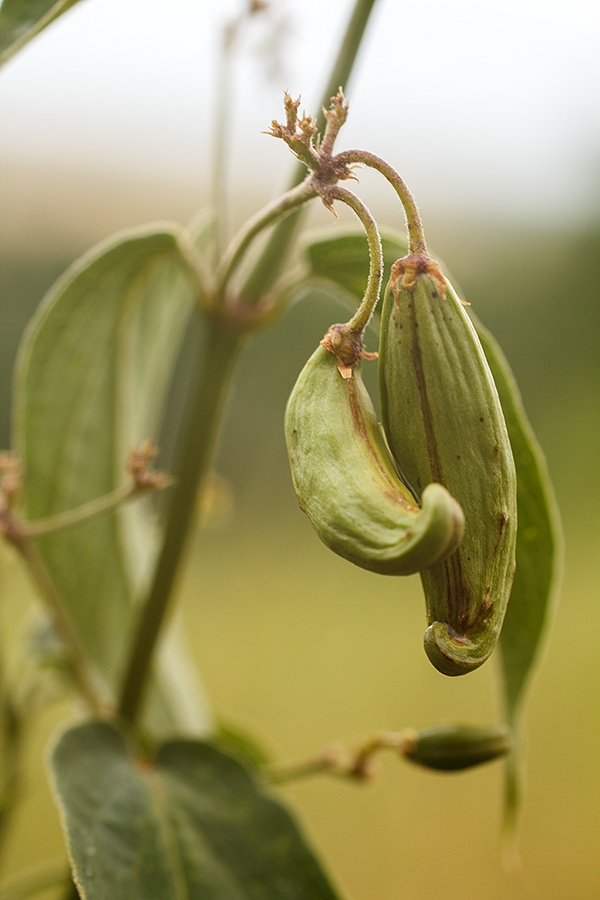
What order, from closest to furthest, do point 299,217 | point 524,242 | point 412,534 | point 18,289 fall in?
1. point 412,534
2. point 299,217
3. point 18,289
4. point 524,242

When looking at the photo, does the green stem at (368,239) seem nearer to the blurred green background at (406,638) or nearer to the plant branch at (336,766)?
the plant branch at (336,766)

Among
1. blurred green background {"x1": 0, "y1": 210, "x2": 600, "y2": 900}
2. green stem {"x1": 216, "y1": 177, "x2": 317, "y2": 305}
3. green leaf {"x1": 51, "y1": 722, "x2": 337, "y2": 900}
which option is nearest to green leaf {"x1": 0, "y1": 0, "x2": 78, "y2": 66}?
green stem {"x1": 216, "y1": 177, "x2": 317, "y2": 305}

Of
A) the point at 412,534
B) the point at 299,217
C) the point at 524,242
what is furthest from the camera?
the point at 524,242

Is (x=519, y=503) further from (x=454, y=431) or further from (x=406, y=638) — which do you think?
(x=406, y=638)

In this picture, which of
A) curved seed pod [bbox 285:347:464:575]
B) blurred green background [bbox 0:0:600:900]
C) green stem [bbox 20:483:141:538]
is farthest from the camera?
blurred green background [bbox 0:0:600:900]

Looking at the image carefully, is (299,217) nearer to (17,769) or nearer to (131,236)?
(131,236)

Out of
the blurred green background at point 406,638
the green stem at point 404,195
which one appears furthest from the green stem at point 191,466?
the blurred green background at point 406,638

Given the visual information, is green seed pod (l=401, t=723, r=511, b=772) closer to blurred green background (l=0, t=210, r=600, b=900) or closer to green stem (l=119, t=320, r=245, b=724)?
green stem (l=119, t=320, r=245, b=724)

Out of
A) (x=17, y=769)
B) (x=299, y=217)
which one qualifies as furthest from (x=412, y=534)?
(x=17, y=769)
